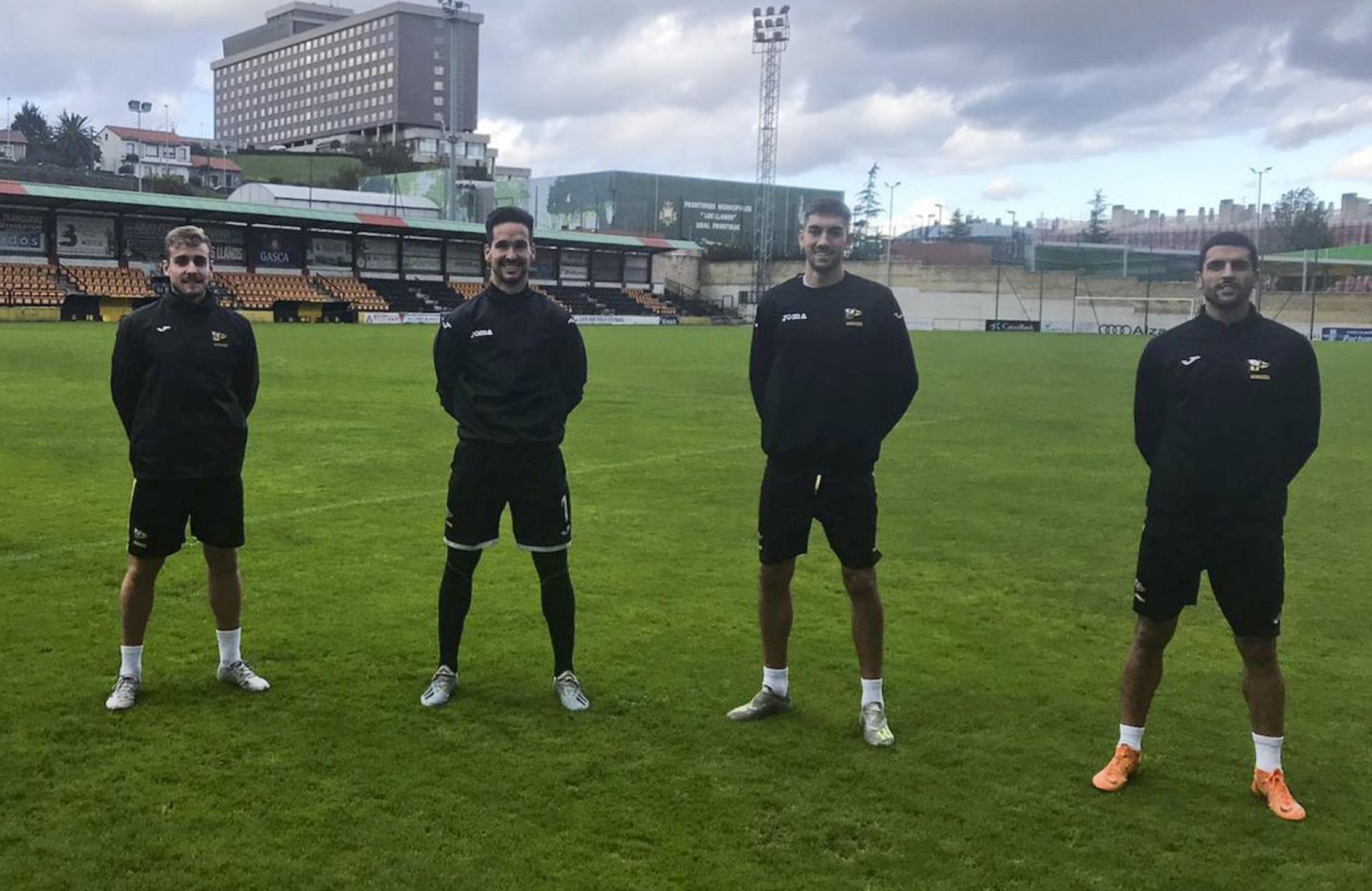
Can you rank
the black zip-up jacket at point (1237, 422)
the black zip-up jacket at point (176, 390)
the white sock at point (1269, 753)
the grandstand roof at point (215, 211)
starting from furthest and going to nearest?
the grandstand roof at point (215, 211) → the black zip-up jacket at point (176, 390) → the white sock at point (1269, 753) → the black zip-up jacket at point (1237, 422)

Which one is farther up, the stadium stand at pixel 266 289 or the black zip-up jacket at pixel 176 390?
the stadium stand at pixel 266 289

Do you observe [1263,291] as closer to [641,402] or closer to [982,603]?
[641,402]

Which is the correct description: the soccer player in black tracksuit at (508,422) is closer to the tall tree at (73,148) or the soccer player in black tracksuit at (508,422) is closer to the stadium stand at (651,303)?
the stadium stand at (651,303)

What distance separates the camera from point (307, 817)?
393 centimetres

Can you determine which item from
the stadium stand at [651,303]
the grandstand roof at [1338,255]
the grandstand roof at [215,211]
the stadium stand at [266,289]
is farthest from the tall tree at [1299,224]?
the stadium stand at [266,289]

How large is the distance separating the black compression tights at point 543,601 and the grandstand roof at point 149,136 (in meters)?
123

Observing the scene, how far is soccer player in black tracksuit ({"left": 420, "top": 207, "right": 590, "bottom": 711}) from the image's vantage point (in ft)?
16.4

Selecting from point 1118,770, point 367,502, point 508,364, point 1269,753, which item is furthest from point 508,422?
point 367,502

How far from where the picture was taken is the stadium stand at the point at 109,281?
46156mm

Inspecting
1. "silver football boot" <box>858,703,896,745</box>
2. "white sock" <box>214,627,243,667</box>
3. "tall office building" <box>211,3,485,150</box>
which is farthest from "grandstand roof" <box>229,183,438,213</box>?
"silver football boot" <box>858,703,896,745</box>

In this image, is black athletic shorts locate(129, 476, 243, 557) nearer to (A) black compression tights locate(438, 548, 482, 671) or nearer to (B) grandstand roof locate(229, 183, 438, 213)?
(A) black compression tights locate(438, 548, 482, 671)

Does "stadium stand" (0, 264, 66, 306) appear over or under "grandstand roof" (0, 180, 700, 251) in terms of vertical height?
under

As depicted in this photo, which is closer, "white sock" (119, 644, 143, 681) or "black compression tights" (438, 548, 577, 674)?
"white sock" (119, 644, 143, 681)

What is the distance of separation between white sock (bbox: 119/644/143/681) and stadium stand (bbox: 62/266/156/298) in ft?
149
